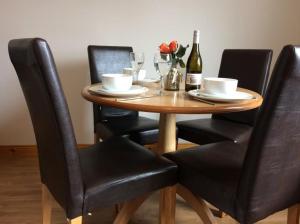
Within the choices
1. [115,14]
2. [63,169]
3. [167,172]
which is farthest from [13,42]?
[115,14]

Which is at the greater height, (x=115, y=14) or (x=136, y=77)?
(x=115, y=14)

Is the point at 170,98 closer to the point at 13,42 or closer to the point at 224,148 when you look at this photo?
the point at 224,148

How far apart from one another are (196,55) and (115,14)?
1.08 m

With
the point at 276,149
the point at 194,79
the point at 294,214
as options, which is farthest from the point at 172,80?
the point at 294,214

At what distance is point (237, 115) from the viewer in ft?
6.58

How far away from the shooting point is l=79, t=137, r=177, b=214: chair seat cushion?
1.04 m

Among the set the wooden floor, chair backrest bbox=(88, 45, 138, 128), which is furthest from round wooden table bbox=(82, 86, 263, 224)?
chair backrest bbox=(88, 45, 138, 128)

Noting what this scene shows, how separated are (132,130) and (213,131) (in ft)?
1.64

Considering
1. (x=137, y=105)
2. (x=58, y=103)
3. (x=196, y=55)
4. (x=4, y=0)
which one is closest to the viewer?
(x=58, y=103)

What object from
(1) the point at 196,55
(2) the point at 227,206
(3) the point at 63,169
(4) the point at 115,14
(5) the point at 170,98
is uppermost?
(4) the point at 115,14

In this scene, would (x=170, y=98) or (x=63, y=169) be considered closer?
(x=63, y=169)

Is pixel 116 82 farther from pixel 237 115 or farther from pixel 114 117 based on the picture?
pixel 237 115

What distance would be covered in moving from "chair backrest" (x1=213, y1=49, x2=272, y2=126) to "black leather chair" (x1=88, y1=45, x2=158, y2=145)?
22.6 inches

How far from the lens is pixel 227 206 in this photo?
102cm
